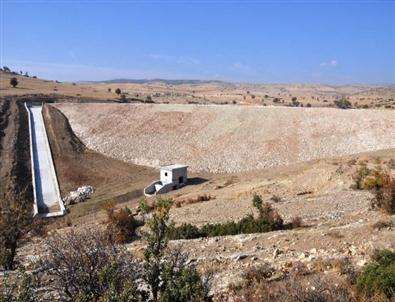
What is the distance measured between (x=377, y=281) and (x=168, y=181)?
2808 cm

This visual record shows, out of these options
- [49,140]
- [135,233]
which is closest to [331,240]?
[135,233]

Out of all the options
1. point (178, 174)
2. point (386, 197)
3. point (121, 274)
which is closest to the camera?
point (121, 274)

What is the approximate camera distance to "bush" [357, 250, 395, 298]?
988cm

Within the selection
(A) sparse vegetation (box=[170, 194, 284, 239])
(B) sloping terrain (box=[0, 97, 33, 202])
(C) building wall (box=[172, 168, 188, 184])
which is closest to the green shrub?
(A) sparse vegetation (box=[170, 194, 284, 239])

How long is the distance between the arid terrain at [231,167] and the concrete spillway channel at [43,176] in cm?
86

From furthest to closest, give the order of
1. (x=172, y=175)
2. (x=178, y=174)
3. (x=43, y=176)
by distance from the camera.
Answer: (x=43, y=176), (x=178, y=174), (x=172, y=175)

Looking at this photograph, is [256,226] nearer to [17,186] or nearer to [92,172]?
[17,186]

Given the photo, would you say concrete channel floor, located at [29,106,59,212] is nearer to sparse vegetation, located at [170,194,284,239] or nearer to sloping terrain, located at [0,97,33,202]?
sloping terrain, located at [0,97,33,202]

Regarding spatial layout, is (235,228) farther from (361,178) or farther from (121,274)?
(121,274)

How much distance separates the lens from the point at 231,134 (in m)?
50.3

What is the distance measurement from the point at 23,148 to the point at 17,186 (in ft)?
39.7

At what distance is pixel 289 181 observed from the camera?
29312mm

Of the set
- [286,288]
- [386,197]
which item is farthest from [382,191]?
[286,288]

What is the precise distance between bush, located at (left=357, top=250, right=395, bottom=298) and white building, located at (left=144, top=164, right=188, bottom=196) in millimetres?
26233
